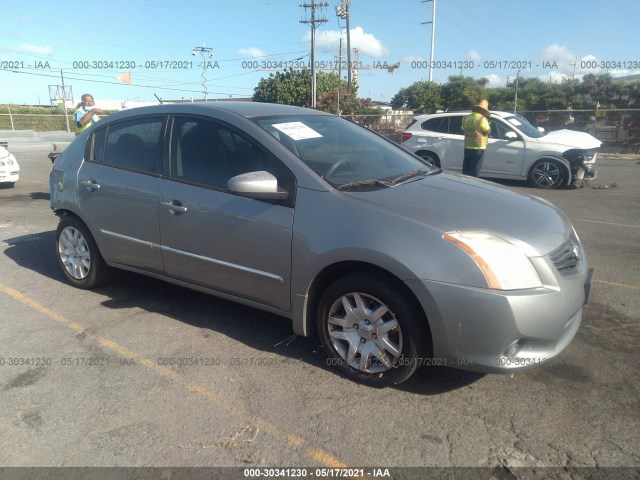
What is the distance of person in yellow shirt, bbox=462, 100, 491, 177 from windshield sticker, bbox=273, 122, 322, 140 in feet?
19.7

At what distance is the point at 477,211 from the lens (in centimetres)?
309

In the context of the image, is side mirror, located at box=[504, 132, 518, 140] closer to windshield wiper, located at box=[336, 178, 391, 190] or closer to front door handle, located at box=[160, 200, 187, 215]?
windshield wiper, located at box=[336, 178, 391, 190]

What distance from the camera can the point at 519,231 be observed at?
292 cm

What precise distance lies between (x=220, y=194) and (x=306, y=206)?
2.40ft

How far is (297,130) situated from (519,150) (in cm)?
864

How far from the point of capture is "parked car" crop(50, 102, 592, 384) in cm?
275

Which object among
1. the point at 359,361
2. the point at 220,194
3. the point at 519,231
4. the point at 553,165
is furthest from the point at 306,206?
the point at 553,165

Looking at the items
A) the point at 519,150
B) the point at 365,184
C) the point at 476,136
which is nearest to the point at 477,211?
the point at 365,184

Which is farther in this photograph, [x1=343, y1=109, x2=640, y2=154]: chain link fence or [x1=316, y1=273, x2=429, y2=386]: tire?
[x1=343, y1=109, x2=640, y2=154]: chain link fence

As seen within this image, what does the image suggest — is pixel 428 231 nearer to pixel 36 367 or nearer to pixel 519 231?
pixel 519 231

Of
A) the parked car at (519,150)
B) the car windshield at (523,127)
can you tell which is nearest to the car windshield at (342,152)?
the parked car at (519,150)

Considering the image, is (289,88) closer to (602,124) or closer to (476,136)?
(602,124)

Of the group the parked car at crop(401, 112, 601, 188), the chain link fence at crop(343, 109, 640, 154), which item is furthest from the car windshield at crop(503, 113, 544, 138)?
the chain link fence at crop(343, 109, 640, 154)

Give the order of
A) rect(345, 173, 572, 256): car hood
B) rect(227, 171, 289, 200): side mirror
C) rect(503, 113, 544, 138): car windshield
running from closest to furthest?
rect(345, 173, 572, 256): car hood → rect(227, 171, 289, 200): side mirror → rect(503, 113, 544, 138): car windshield
